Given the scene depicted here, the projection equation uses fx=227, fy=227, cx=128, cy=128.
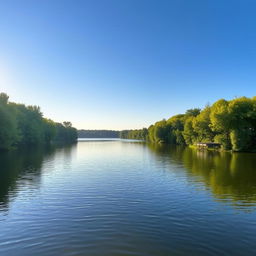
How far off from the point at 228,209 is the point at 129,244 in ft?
33.6

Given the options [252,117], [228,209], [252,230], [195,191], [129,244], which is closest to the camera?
[129,244]

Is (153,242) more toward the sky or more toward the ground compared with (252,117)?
more toward the ground

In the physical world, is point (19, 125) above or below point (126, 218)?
above

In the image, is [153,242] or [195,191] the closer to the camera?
[153,242]

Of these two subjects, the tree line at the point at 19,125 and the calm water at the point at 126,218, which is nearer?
the calm water at the point at 126,218

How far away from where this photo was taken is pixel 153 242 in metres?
12.7

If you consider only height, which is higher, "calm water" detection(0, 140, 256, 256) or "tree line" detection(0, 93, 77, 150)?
"tree line" detection(0, 93, 77, 150)

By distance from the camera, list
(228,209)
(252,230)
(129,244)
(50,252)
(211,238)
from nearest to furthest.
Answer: (50,252) < (129,244) < (211,238) < (252,230) < (228,209)

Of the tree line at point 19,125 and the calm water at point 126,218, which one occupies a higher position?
the tree line at point 19,125

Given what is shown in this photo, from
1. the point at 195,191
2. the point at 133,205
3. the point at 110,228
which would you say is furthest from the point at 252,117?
the point at 110,228

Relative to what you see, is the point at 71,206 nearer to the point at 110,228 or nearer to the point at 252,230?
the point at 110,228

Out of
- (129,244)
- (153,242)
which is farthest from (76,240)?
(153,242)

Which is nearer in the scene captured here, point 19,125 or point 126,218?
point 126,218

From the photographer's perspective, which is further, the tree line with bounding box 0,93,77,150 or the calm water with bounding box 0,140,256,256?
the tree line with bounding box 0,93,77,150
